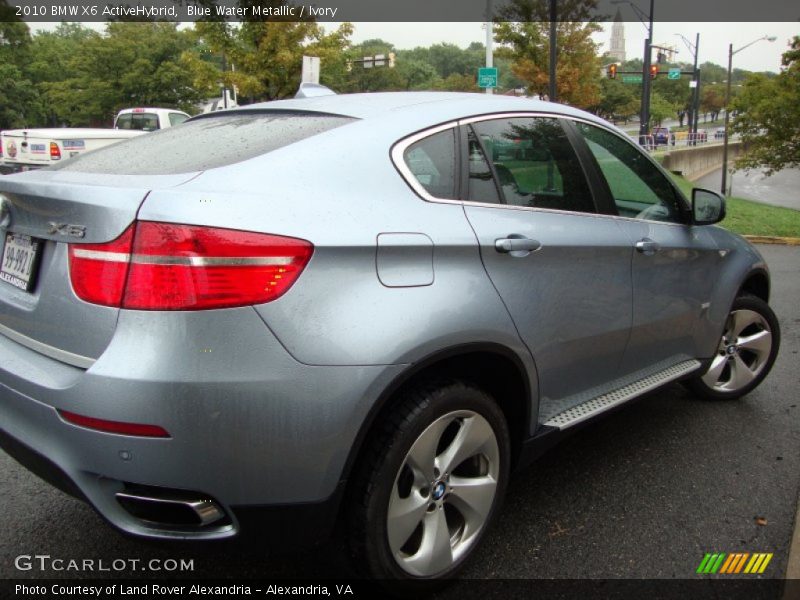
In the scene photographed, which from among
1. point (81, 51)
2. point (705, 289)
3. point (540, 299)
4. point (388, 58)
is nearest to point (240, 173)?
point (540, 299)

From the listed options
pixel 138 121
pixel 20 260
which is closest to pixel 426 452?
pixel 20 260

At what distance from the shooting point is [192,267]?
1772mm

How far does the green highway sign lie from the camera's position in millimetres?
18094

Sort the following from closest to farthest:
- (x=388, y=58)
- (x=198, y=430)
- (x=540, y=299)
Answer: (x=198, y=430)
(x=540, y=299)
(x=388, y=58)

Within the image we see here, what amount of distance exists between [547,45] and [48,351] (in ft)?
100

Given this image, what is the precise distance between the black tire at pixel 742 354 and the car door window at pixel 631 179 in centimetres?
93

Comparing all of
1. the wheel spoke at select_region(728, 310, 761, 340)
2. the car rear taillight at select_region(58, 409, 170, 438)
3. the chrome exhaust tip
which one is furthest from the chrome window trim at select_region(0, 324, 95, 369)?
the wheel spoke at select_region(728, 310, 761, 340)

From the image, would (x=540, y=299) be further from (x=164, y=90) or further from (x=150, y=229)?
(x=164, y=90)

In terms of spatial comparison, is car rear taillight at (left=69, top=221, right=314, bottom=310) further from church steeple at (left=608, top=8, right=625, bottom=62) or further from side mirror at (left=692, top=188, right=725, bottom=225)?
church steeple at (left=608, top=8, right=625, bottom=62)

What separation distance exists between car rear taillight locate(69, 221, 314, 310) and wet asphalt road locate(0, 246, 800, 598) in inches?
26.8

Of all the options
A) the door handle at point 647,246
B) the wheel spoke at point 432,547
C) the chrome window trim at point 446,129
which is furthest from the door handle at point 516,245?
the wheel spoke at point 432,547

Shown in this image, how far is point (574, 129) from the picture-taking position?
3.01m

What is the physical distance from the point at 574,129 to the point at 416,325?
1489 millimetres

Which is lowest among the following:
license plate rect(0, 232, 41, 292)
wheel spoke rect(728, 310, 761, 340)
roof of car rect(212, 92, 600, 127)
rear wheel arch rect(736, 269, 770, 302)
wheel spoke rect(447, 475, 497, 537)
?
wheel spoke rect(447, 475, 497, 537)
